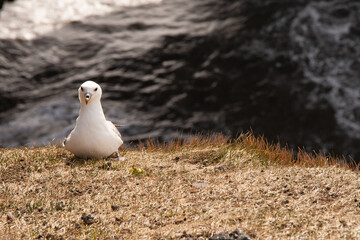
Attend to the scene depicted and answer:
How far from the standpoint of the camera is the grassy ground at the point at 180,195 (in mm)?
4945

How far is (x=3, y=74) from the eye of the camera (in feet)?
62.8

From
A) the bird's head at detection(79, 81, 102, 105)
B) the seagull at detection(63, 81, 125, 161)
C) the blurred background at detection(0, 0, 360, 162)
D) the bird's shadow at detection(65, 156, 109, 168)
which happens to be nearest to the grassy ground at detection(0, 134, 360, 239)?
the bird's shadow at detection(65, 156, 109, 168)

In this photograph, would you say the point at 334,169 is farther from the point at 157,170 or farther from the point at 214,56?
the point at 214,56

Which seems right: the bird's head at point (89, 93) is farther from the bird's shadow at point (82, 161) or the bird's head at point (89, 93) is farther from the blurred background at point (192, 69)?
the blurred background at point (192, 69)

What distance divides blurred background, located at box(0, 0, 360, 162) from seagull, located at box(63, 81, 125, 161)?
8.05 meters

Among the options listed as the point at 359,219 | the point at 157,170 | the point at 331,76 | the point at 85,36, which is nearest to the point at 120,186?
the point at 157,170

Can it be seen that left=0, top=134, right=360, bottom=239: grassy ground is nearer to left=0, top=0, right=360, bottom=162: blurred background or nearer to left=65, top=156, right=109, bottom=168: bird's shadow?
left=65, top=156, right=109, bottom=168: bird's shadow

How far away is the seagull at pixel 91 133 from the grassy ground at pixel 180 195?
0.20m

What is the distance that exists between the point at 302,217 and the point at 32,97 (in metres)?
14.6

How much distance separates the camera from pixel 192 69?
19266 mm

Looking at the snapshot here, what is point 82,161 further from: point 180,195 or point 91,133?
point 180,195

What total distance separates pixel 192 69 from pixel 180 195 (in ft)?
44.9

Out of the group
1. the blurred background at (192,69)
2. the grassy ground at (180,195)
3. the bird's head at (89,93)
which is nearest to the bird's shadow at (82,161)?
the grassy ground at (180,195)

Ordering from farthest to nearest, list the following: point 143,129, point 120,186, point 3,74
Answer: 1. point 3,74
2. point 143,129
3. point 120,186
